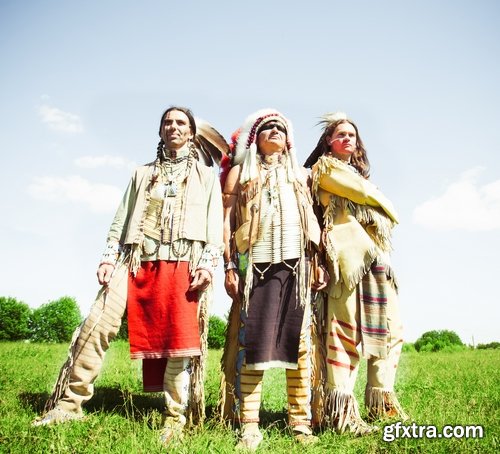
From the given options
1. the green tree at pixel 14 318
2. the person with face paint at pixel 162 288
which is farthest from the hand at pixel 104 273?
the green tree at pixel 14 318

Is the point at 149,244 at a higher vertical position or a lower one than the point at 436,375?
higher

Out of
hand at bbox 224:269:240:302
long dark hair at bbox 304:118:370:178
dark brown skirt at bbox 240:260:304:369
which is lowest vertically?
dark brown skirt at bbox 240:260:304:369

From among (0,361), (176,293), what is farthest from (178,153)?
(0,361)

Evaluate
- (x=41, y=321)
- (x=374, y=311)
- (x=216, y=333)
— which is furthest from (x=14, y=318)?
(x=374, y=311)

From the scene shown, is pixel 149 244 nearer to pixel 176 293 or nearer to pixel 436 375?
pixel 176 293

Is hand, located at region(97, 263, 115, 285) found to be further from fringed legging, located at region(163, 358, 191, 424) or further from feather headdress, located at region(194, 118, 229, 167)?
feather headdress, located at region(194, 118, 229, 167)

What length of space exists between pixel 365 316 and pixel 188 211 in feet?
5.40

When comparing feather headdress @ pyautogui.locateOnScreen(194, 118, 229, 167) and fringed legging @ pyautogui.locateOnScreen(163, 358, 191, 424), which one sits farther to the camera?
feather headdress @ pyautogui.locateOnScreen(194, 118, 229, 167)

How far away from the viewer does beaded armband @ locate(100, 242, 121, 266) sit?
3.44 meters

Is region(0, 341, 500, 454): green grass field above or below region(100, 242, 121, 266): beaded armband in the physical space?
below

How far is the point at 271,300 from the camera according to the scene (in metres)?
3.45

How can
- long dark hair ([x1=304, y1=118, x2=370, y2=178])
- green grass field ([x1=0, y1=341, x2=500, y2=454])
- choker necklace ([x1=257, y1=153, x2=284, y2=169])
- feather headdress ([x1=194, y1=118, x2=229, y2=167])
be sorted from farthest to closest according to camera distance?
1. long dark hair ([x1=304, y1=118, x2=370, y2=178])
2. feather headdress ([x1=194, y1=118, x2=229, y2=167])
3. choker necklace ([x1=257, y1=153, x2=284, y2=169])
4. green grass field ([x1=0, y1=341, x2=500, y2=454])

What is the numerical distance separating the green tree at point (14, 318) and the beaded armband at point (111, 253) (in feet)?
64.6

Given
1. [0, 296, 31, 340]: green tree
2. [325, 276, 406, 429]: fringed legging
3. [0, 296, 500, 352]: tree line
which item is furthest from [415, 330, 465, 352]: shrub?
[325, 276, 406, 429]: fringed legging
